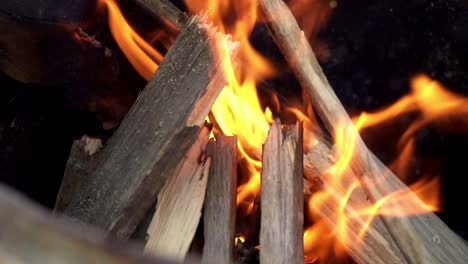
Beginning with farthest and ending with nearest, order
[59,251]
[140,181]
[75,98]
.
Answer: [75,98] → [140,181] → [59,251]

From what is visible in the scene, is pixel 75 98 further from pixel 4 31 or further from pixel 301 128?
pixel 301 128

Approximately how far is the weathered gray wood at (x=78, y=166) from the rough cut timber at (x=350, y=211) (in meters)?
0.60

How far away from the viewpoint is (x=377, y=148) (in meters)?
2.19

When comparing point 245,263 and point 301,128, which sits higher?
point 301,128

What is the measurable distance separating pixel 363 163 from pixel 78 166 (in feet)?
2.62

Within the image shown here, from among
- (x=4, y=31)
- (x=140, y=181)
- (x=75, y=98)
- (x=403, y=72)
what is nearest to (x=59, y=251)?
(x=140, y=181)

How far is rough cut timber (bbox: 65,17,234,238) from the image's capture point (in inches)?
62.6

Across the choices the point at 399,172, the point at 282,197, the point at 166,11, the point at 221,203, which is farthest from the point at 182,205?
the point at 399,172

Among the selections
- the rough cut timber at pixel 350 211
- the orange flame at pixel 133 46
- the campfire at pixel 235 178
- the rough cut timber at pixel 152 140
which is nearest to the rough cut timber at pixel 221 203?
the campfire at pixel 235 178

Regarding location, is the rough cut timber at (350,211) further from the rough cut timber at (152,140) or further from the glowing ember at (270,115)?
the rough cut timber at (152,140)

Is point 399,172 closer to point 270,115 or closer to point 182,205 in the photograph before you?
point 270,115

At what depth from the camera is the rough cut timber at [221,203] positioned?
160 centimetres

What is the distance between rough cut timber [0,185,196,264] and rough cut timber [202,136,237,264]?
1.08 metres

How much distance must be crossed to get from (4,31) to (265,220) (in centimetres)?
91
